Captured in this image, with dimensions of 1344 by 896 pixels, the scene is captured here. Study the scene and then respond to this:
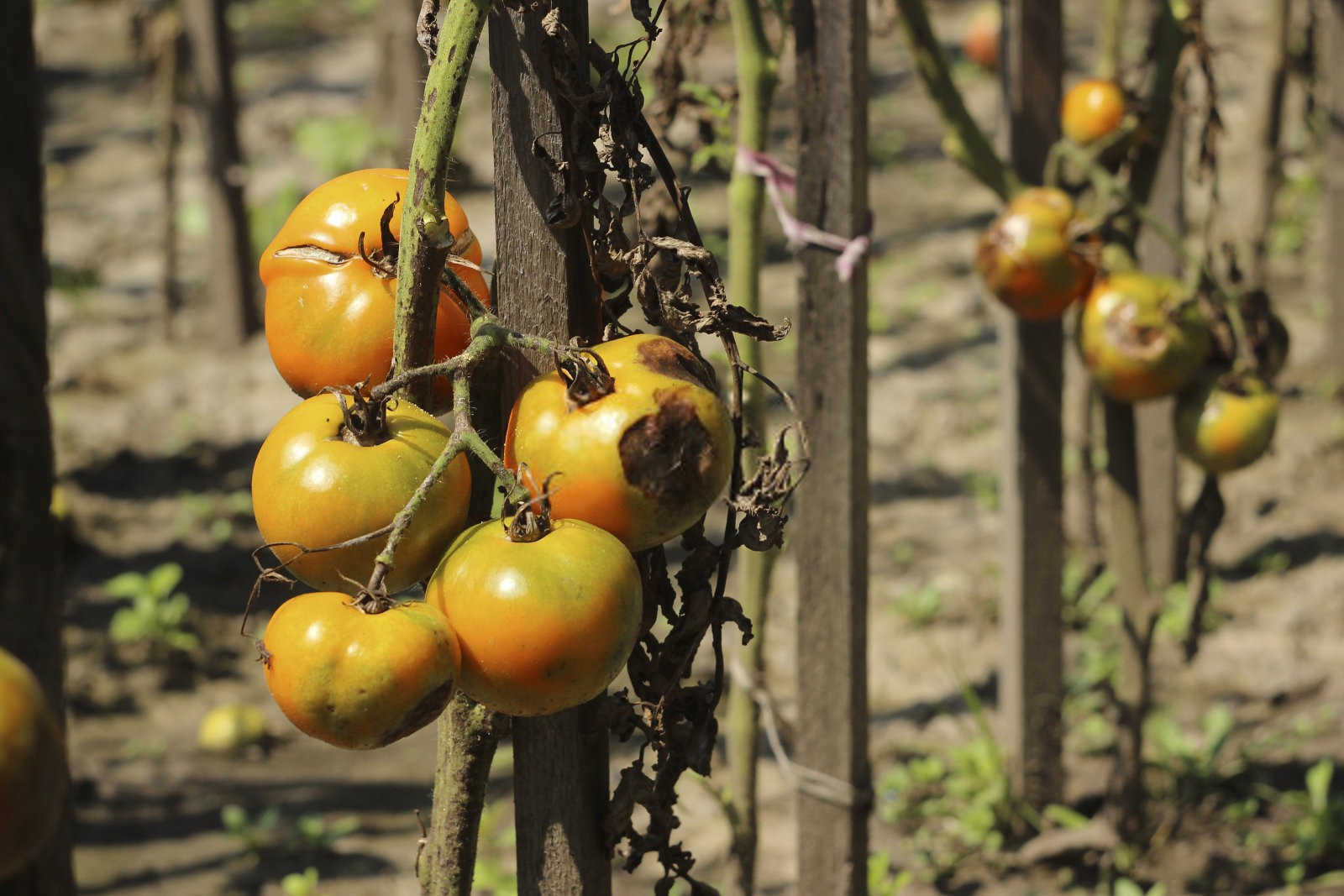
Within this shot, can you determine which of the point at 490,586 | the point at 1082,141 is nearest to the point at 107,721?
the point at 1082,141

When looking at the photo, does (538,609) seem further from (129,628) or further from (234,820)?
(129,628)

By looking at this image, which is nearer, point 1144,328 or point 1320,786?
point 1144,328

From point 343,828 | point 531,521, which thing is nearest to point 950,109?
point 531,521

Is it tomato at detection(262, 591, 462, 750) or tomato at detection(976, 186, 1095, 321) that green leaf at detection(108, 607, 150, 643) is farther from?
tomato at detection(262, 591, 462, 750)

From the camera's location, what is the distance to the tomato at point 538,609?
3.10 feet

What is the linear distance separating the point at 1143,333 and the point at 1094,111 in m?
0.49

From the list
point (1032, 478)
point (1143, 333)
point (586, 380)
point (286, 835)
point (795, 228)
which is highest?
point (795, 228)

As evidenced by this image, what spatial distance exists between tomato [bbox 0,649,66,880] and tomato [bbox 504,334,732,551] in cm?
40

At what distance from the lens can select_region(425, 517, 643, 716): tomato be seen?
945 mm

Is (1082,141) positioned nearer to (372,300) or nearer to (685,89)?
(685,89)

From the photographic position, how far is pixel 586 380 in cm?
101

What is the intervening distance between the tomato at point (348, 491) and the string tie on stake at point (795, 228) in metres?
1.07

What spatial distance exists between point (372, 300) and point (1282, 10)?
3.76 meters

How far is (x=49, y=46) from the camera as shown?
9844mm
